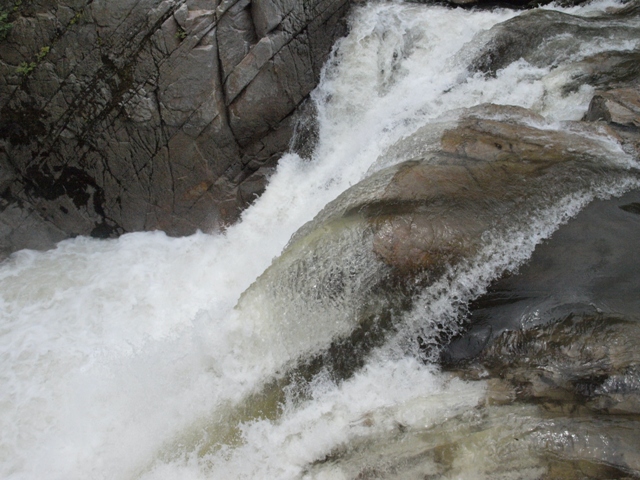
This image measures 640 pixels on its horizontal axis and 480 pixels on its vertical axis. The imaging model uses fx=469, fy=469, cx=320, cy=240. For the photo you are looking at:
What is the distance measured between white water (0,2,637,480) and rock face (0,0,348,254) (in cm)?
44

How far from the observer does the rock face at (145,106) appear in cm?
681

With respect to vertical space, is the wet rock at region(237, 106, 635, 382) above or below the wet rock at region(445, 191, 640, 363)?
above

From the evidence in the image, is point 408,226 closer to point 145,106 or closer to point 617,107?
point 617,107

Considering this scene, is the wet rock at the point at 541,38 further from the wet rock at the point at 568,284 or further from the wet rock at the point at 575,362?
the wet rock at the point at 575,362

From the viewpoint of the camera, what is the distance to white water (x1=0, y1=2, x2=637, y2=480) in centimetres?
400

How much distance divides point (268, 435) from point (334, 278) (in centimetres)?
149

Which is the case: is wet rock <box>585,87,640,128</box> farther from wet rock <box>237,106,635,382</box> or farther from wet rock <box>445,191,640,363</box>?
wet rock <box>445,191,640,363</box>

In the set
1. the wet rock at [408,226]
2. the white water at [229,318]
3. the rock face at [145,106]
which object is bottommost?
the white water at [229,318]

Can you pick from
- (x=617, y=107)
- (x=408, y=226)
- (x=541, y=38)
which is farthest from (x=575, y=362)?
(x=541, y=38)

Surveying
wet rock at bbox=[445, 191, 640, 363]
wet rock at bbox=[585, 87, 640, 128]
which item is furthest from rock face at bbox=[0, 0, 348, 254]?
wet rock at bbox=[445, 191, 640, 363]

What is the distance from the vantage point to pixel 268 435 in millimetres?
4066

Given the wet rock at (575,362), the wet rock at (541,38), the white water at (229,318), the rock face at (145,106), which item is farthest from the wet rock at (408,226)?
the rock face at (145,106)

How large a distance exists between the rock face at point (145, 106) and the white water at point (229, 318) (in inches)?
17.5

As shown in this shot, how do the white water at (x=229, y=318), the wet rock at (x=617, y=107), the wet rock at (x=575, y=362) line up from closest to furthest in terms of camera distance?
the wet rock at (x=575, y=362)
the white water at (x=229, y=318)
the wet rock at (x=617, y=107)
